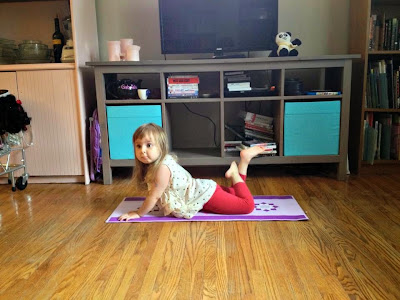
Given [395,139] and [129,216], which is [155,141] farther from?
[395,139]

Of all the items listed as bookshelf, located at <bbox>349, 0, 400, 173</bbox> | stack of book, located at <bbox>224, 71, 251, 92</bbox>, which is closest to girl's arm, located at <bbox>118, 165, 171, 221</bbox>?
stack of book, located at <bbox>224, 71, 251, 92</bbox>

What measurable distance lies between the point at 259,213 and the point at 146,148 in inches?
Answer: 24.4

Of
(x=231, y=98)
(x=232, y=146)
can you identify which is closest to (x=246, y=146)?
(x=232, y=146)

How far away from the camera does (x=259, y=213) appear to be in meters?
1.73

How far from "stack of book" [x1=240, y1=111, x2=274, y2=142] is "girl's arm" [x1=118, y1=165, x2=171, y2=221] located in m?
0.98

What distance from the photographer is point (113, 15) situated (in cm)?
272

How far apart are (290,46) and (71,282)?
6.32 ft

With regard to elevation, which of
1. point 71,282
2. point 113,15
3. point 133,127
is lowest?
point 71,282

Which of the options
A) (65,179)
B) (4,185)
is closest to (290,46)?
(65,179)

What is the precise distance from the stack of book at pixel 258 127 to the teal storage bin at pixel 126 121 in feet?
1.99

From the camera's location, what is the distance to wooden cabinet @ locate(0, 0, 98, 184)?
7.47 ft

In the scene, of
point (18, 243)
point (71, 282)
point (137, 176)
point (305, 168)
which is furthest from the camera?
point (305, 168)

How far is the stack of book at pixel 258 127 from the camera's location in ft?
8.11

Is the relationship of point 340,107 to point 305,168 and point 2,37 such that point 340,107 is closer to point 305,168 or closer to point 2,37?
point 305,168
